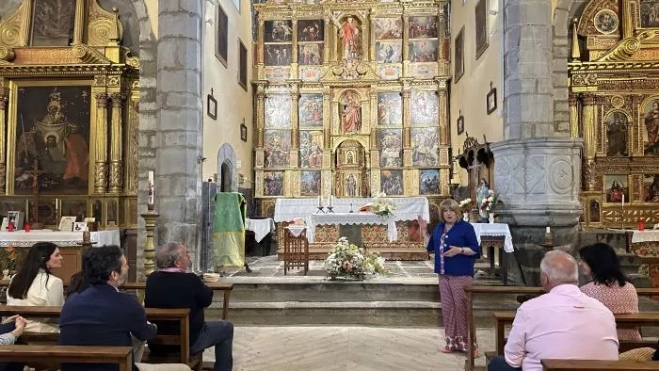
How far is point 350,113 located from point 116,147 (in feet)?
23.1

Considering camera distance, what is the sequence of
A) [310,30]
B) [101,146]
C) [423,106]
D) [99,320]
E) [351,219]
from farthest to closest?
[310,30] → [423,106] → [101,146] → [351,219] → [99,320]

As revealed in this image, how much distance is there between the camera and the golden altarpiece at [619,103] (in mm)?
11234

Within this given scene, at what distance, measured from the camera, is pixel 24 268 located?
4.33 meters

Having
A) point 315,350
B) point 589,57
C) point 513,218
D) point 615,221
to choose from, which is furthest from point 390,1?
point 315,350

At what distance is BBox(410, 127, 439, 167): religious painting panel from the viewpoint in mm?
15492

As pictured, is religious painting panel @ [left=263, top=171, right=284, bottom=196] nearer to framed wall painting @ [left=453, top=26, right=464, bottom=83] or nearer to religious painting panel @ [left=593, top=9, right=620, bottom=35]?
framed wall painting @ [left=453, top=26, right=464, bottom=83]

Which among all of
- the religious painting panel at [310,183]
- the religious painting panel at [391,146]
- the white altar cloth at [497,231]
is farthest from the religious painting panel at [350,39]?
the white altar cloth at [497,231]

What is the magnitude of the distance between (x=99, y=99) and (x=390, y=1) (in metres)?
8.89

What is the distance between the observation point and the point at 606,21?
11.5m

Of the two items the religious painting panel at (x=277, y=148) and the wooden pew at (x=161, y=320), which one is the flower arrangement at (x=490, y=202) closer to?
the wooden pew at (x=161, y=320)

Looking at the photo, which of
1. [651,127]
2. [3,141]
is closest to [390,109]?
[651,127]

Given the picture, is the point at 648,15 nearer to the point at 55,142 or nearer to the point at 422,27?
the point at 422,27

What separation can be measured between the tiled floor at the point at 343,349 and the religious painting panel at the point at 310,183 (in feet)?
29.3

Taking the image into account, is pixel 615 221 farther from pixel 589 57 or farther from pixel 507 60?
pixel 507 60
